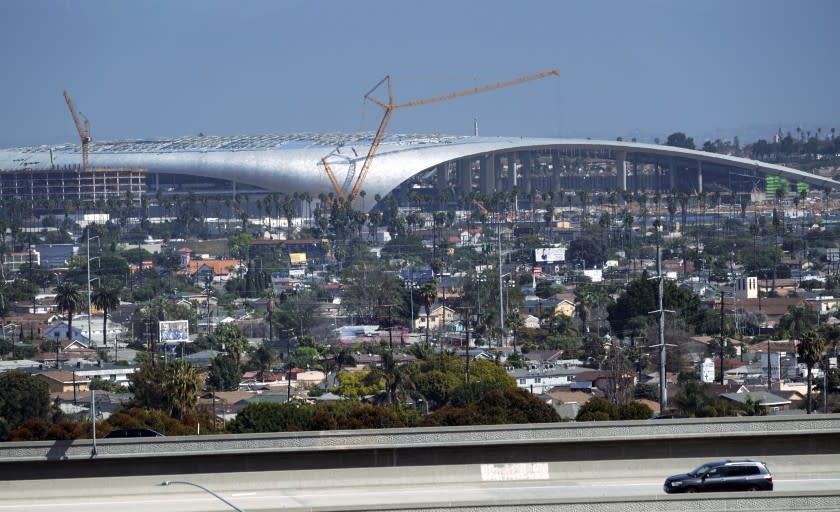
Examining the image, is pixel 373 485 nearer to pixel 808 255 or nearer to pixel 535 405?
pixel 535 405

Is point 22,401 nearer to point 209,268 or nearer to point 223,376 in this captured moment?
point 223,376

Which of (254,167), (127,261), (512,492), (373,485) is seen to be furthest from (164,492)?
(254,167)

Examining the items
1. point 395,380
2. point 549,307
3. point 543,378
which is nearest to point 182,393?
point 395,380

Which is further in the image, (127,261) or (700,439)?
(127,261)

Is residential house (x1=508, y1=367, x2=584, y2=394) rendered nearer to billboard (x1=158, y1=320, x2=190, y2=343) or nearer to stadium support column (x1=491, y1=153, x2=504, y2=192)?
billboard (x1=158, y1=320, x2=190, y2=343)

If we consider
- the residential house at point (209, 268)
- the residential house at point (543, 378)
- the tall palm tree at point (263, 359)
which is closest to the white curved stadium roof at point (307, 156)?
the residential house at point (209, 268)

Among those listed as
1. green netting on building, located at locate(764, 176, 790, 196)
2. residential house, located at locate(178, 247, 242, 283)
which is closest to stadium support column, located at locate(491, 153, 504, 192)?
green netting on building, located at locate(764, 176, 790, 196)
